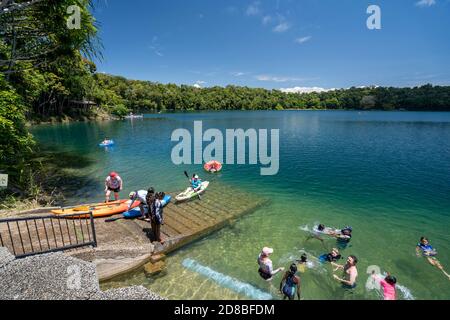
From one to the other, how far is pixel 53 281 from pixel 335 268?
9940 millimetres

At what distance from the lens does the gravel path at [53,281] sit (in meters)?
4.87

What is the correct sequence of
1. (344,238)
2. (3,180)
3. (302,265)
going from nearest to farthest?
(302,265)
(344,238)
(3,180)

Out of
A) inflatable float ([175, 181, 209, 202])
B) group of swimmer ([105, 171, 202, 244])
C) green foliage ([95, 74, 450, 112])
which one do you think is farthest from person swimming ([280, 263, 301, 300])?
green foliage ([95, 74, 450, 112])

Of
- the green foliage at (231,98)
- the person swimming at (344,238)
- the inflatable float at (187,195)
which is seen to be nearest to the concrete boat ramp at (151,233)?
the inflatable float at (187,195)

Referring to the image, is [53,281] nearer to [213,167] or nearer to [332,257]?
[332,257]

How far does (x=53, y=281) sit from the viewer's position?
17.5ft

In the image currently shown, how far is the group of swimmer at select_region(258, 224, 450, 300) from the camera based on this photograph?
791 cm

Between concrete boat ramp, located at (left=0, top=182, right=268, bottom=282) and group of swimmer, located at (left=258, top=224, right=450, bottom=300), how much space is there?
3.81 meters

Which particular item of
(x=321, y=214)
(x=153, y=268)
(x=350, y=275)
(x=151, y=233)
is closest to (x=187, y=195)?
(x=151, y=233)

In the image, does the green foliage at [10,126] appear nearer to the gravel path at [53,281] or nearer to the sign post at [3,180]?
the sign post at [3,180]

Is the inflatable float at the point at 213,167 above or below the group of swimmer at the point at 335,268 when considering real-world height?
above

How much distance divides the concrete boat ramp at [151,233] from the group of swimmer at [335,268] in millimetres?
3806
